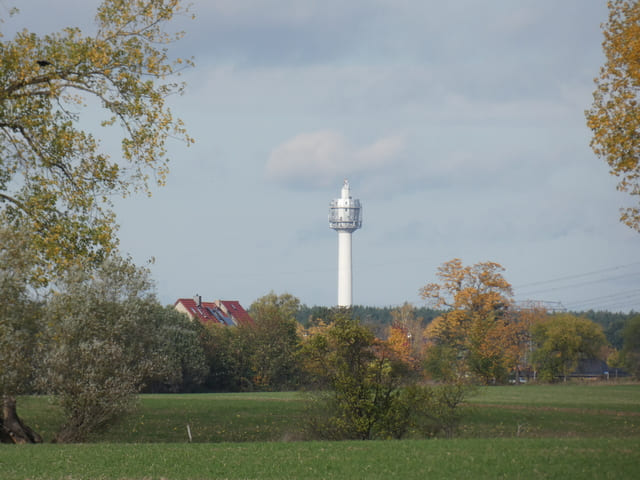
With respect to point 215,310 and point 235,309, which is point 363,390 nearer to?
point 215,310

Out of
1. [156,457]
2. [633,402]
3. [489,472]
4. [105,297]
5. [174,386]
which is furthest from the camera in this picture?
[174,386]

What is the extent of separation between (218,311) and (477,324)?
5373 cm

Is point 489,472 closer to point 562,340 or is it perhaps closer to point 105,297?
point 105,297

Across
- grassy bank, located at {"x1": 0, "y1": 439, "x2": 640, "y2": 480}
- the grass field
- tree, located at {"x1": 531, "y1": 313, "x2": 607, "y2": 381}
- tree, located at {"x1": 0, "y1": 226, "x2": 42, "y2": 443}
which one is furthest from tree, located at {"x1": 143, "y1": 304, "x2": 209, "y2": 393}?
grassy bank, located at {"x1": 0, "y1": 439, "x2": 640, "y2": 480}

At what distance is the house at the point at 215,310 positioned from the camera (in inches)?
4109

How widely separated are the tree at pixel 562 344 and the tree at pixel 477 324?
3.79 meters

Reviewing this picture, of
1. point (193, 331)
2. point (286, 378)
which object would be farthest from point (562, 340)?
point (193, 331)

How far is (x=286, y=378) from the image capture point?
7981 cm

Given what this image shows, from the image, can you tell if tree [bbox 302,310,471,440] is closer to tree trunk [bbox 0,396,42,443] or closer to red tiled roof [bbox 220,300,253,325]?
tree trunk [bbox 0,396,42,443]

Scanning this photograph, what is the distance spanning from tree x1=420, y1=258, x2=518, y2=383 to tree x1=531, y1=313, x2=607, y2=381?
3.79 meters

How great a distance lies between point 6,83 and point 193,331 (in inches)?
2377

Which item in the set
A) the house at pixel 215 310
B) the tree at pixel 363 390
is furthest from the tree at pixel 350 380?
the house at pixel 215 310

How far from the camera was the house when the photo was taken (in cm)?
10437

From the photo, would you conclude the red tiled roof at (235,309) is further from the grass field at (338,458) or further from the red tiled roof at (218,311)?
the grass field at (338,458)
